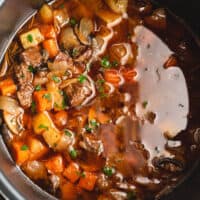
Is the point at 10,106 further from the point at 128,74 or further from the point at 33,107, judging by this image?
the point at 128,74

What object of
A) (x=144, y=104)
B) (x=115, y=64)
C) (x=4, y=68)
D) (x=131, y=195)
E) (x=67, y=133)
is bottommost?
(x=131, y=195)

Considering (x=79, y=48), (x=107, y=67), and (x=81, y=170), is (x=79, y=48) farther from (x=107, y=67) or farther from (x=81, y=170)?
(x=81, y=170)

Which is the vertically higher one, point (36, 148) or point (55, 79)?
point (55, 79)

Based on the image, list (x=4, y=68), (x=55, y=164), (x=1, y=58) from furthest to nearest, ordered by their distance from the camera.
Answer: (x=1, y=58)
(x=4, y=68)
(x=55, y=164)

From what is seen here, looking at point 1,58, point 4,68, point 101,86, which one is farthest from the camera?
point 1,58

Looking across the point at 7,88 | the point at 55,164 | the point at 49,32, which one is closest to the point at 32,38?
the point at 49,32

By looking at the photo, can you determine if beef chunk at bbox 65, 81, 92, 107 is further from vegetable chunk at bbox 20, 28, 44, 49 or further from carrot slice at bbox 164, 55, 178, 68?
carrot slice at bbox 164, 55, 178, 68
